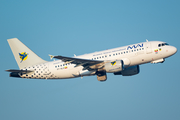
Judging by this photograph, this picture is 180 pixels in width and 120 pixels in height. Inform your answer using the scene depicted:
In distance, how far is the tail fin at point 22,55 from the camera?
52.0 meters

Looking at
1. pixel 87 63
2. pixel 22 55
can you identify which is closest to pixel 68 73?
pixel 87 63

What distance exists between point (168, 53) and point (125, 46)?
307 inches

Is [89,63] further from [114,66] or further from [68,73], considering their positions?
[68,73]

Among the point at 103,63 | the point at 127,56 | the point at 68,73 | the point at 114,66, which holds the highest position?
the point at 127,56

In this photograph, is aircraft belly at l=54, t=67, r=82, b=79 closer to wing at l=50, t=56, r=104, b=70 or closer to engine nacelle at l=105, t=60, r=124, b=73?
wing at l=50, t=56, r=104, b=70

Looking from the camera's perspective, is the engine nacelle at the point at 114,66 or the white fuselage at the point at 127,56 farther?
the white fuselage at the point at 127,56

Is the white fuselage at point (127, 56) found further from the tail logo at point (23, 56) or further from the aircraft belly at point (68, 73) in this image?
the tail logo at point (23, 56)

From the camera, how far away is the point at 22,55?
52.7 metres

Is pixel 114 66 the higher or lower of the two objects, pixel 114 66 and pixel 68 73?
the higher

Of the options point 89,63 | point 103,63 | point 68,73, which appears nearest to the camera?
point 89,63

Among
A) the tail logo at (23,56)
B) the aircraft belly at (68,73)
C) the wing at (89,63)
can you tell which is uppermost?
the tail logo at (23,56)

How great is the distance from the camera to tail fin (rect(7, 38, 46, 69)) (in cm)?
5200

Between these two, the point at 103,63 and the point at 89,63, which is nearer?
the point at 89,63

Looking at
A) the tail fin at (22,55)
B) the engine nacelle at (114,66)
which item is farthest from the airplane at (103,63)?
the tail fin at (22,55)
